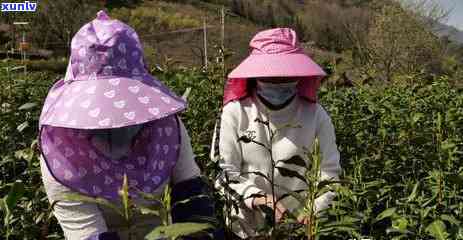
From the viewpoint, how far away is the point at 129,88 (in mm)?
1636

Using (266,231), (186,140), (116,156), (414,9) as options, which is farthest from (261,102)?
(414,9)

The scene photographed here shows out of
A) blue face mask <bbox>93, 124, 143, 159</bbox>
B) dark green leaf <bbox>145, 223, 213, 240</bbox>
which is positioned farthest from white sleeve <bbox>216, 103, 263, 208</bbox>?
dark green leaf <bbox>145, 223, 213, 240</bbox>

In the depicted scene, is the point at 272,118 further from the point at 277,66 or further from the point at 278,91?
the point at 277,66

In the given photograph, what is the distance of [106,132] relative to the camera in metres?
1.70

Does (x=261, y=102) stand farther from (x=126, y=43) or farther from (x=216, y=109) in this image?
(x=216, y=109)

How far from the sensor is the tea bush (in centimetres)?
189

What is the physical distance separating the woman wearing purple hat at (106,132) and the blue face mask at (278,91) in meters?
0.68

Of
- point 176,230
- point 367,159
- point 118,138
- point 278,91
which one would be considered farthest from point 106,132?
point 367,159

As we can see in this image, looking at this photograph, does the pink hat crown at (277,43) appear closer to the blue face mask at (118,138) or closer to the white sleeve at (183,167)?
the white sleeve at (183,167)

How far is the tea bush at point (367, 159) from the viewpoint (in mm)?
1894

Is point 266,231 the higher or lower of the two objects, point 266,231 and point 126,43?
the lower

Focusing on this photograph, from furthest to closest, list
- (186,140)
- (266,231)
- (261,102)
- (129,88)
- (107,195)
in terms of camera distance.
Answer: (261,102), (186,140), (107,195), (129,88), (266,231)

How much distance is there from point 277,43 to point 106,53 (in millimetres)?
989

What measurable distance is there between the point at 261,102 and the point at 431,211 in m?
0.80
